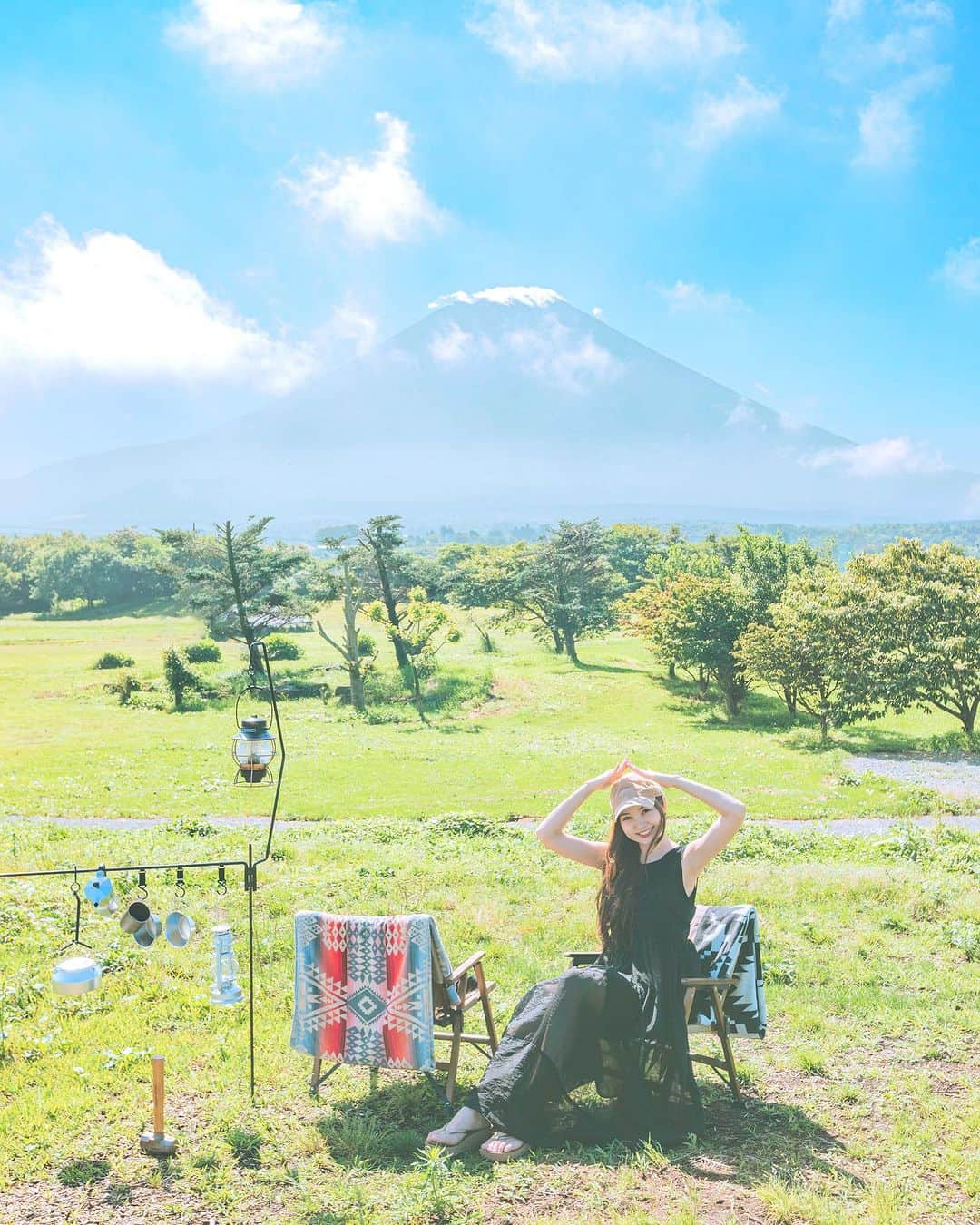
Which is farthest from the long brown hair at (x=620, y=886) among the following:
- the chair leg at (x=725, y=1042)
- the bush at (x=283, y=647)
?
the bush at (x=283, y=647)

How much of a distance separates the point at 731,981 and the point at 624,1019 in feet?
2.17

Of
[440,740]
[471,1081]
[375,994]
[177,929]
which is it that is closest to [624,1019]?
[471,1081]

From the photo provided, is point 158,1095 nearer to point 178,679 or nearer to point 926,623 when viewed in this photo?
point 926,623

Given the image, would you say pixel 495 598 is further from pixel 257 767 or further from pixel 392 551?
pixel 257 767

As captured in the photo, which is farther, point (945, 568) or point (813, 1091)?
point (945, 568)

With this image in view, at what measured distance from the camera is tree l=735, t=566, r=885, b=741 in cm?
2412

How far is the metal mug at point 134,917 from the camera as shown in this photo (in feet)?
13.7

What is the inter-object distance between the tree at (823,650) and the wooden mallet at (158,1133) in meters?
22.4

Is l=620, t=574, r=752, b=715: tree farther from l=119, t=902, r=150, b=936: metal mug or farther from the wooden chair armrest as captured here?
l=119, t=902, r=150, b=936: metal mug

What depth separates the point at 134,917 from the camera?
4215 mm

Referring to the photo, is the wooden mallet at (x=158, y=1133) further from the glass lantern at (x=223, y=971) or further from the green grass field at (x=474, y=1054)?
the glass lantern at (x=223, y=971)

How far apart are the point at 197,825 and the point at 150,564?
4327 centimetres

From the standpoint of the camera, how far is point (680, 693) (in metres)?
34.8

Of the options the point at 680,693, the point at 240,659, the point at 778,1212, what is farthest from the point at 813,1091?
the point at 240,659
